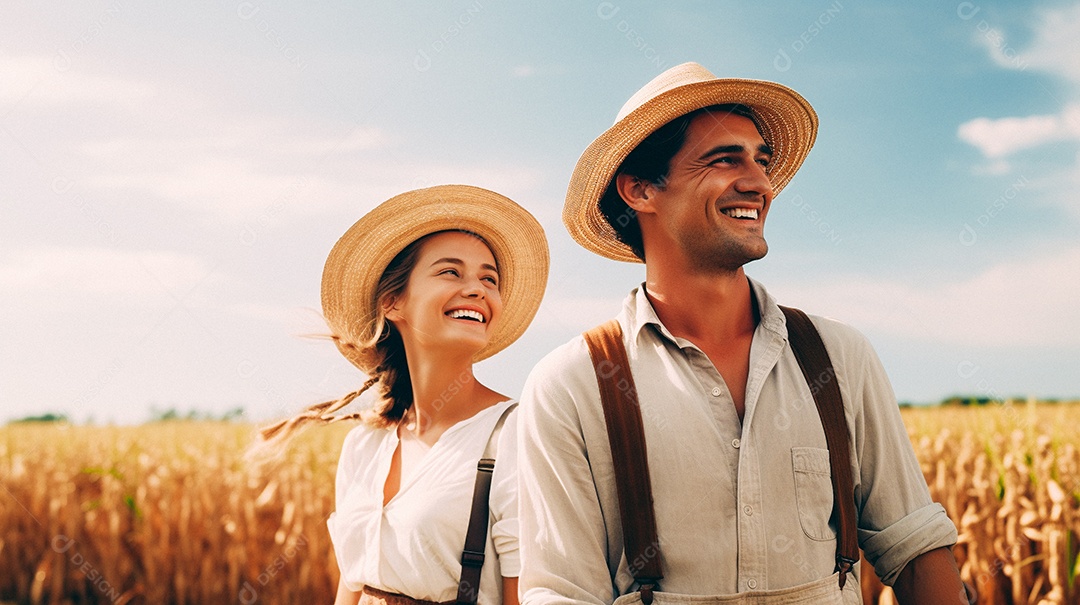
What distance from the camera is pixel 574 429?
95.3 inches

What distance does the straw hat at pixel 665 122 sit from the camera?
8.84ft

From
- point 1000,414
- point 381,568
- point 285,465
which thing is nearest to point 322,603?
point 285,465

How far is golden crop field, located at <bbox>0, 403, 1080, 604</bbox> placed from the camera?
5125 mm

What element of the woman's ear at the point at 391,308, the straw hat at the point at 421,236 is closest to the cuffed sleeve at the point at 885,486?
the straw hat at the point at 421,236

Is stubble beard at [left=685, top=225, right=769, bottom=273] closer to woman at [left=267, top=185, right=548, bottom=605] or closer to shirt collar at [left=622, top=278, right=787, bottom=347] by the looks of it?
shirt collar at [left=622, top=278, right=787, bottom=347]

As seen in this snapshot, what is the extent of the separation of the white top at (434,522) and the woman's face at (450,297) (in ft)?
1.10

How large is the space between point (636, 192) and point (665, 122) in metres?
0.24

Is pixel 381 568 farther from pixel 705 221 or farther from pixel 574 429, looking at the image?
pixel 705 221

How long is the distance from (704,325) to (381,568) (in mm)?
1522

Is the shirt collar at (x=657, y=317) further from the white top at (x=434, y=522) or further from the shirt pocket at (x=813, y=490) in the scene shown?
the white top at (x=434, y=522)

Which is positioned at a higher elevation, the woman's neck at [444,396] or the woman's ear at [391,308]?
the woman's ear at [391,308]

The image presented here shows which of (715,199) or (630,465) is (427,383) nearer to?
(630,465)

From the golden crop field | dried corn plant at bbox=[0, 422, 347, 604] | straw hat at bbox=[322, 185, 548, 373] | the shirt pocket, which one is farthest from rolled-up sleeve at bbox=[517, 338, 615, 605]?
dried corn plant at bbox=[0, 422, 347, 604]

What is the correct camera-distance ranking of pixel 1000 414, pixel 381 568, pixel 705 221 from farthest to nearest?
pixel 1000 414 → pixel 381 568 → pixel 705 221
